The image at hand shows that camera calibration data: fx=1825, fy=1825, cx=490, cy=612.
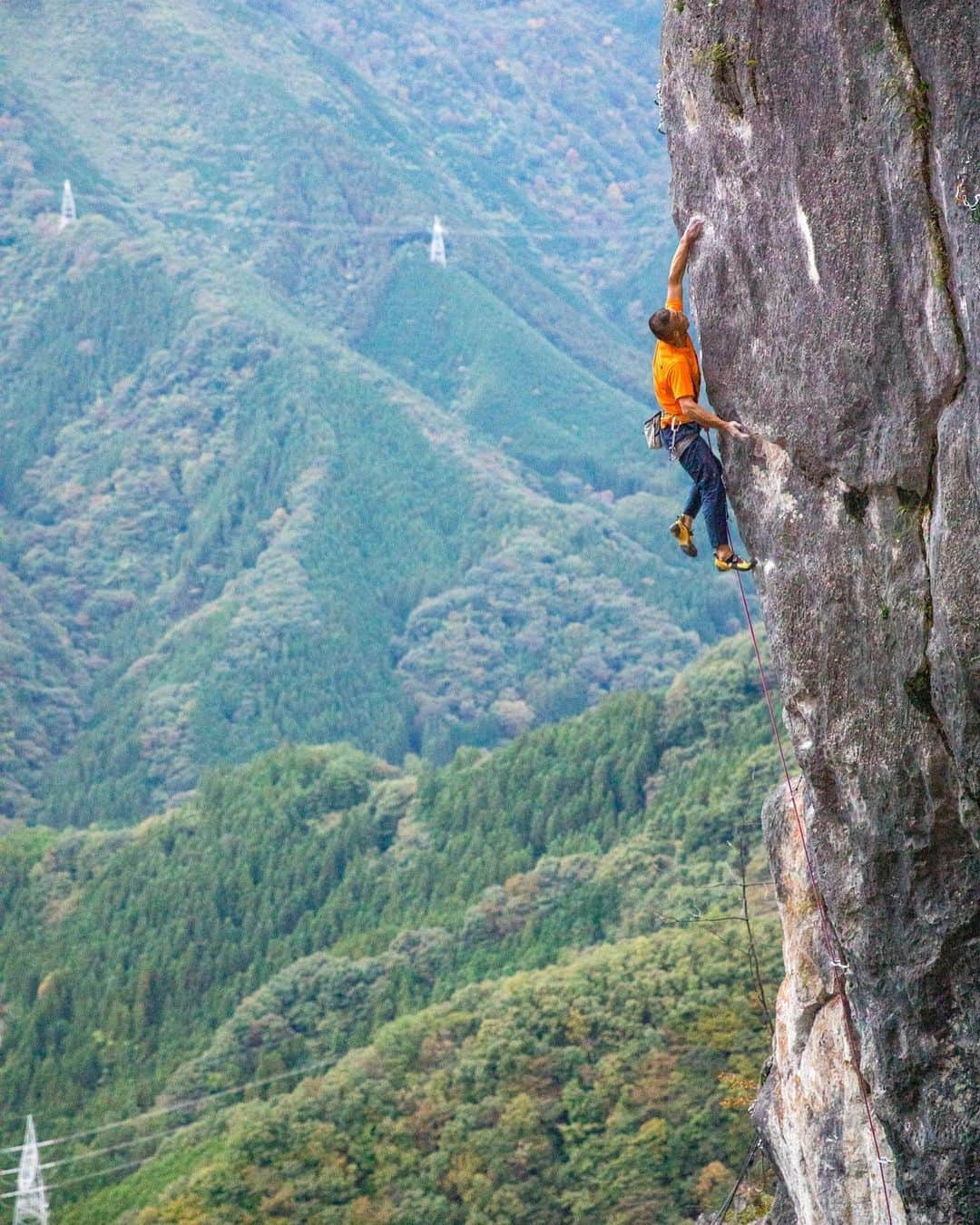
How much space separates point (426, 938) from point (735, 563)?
6135 centimetres

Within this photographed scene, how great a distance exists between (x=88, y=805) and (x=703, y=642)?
56538 millimetres

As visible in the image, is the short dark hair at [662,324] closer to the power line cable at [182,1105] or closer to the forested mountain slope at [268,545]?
the power line cable at [182,1105]

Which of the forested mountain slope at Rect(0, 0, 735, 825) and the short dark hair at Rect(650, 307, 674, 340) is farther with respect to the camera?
the forested mountain slope at Rect(0, 0, 735, 825)

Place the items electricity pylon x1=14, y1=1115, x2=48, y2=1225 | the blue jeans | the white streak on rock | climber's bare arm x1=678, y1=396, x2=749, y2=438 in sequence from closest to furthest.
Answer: the white streak on rock < climber's bare arm x1=678, y1=396, x2=749, y2=438 < the blue jeans < electricity pylon x1=14, y1=1115, x2=48, y2=1225

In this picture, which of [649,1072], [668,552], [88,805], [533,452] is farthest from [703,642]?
[649,1072]

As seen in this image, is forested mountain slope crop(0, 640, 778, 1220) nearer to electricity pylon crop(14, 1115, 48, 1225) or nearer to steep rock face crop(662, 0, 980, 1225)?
electricity pylon crop(14, 1115, 48, 1225)

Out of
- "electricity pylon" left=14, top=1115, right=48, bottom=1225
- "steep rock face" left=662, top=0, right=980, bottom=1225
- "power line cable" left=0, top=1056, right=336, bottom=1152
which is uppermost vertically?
"power line cable" left=0, top=1056, right=336, bottom=1152

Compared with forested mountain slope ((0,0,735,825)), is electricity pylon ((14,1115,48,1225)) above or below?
below

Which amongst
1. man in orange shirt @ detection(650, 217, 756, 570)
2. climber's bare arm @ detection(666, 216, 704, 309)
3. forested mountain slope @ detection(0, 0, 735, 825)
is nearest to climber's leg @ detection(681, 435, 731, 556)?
man in orange shirt @ detection(650, 217, 756, 570)

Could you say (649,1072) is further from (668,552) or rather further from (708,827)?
(668,552)

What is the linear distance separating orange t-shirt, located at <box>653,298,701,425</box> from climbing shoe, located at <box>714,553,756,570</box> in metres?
1.00

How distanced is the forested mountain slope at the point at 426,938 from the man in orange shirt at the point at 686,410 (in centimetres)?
3039

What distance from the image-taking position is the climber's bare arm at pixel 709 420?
39.0 feet

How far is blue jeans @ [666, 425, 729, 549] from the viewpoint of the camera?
12.4 m
